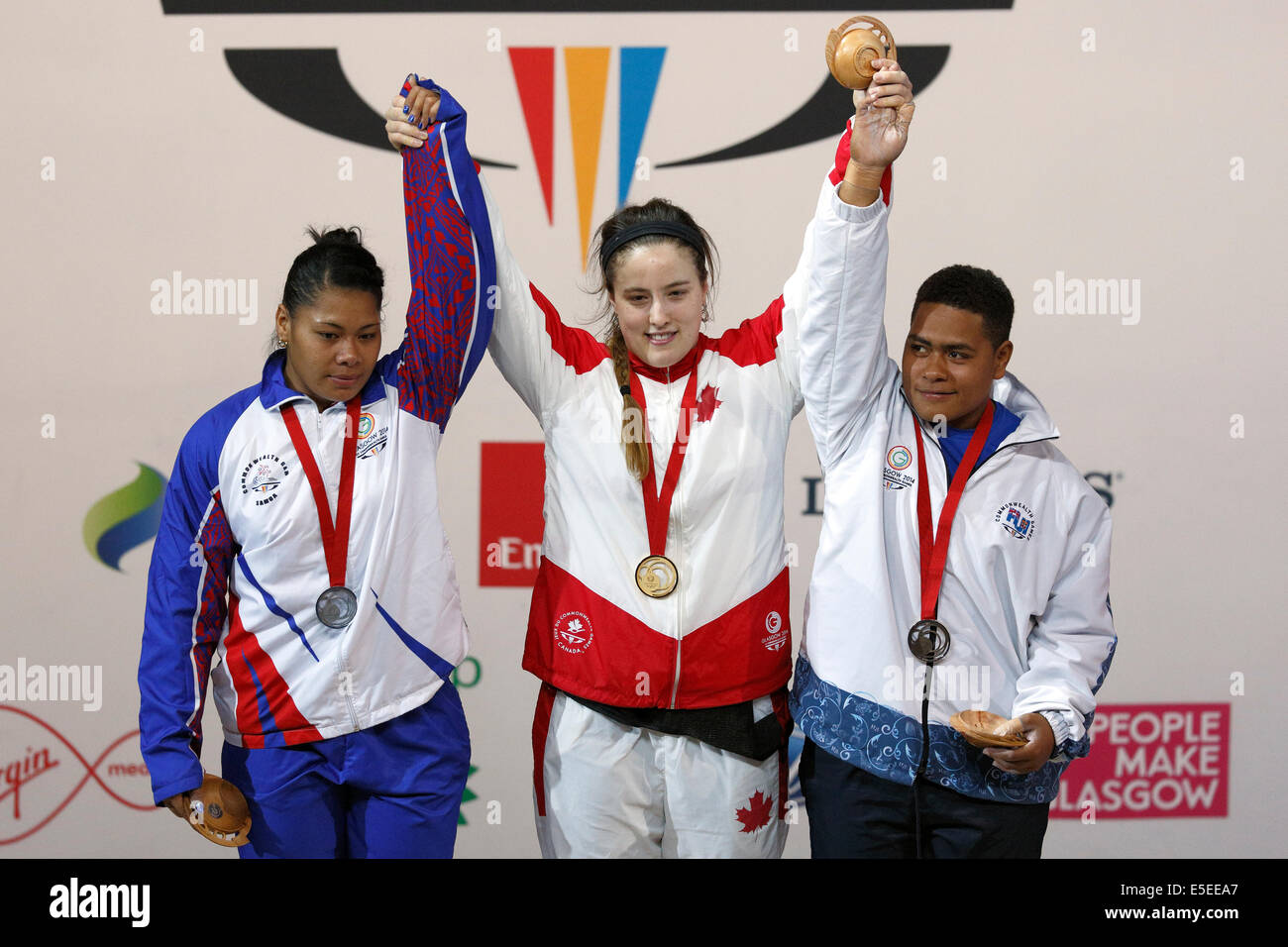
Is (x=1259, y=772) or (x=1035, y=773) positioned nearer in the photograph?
(x=1035, y=773)

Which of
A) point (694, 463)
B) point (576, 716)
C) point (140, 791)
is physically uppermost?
point (694, 463)

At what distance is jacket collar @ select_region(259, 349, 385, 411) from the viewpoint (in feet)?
6.16

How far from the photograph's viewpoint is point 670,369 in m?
2.00

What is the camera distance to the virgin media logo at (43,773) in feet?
10.3

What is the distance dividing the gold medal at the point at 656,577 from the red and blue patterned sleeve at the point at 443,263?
44 centimetres

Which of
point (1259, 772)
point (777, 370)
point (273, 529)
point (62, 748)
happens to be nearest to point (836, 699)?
point (777, 370)

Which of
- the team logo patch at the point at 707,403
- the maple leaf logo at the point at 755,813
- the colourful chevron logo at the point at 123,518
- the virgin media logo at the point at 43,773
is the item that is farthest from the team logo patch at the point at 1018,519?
the virgin media logo at the point at 43,773

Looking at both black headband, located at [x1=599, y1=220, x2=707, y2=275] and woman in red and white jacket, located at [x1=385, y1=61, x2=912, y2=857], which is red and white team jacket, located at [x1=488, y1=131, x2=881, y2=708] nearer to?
woman in red and white jacket, located at [x1=385, y1=61, x2=912, y2=857]

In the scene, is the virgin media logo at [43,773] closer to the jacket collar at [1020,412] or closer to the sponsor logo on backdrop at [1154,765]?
the jacket collar at [1020,412]

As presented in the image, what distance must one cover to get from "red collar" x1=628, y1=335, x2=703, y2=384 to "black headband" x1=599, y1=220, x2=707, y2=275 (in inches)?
6.8

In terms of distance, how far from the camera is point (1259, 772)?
10.6 ft
